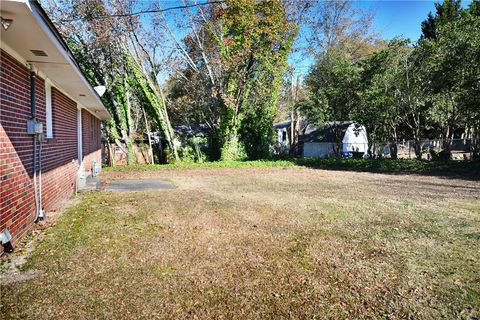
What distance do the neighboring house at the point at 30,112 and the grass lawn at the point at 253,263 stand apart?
584 millimetres

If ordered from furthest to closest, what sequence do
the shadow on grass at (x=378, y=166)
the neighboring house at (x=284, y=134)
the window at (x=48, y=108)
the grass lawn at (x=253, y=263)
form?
the neighboring house at (x=284, y=134), the shadow on grass at (x=378, y=166), the window at (x=48, y=108), the grass lawn at (x=253, y=263)

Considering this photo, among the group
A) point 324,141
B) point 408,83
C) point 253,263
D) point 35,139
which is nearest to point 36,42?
point 35,139

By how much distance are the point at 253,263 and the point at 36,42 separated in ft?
12.5

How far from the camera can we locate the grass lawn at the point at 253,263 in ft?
8.92

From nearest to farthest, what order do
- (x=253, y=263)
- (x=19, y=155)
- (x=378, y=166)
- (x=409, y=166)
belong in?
(x=253, y=263) < (x=19, y=155) < (x=409, y=166) < (x=378, y=166)

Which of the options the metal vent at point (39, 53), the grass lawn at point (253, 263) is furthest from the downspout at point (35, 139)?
the metal vent at point (39, 53)

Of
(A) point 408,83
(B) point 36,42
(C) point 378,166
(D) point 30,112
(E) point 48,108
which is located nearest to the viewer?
(B) point 36,42

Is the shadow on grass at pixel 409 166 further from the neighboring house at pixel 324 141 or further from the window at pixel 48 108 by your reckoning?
the window at pixel 48 108

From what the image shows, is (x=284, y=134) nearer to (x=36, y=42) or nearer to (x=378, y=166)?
(x=378, y=166)

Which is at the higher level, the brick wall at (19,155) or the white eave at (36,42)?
the white eave at (36,42)

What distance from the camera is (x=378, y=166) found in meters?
16.1

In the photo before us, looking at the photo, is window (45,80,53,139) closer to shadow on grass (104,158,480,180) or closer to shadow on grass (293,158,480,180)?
shadow on grass (104,158,480,180)

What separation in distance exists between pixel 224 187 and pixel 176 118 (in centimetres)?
1824

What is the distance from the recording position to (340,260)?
3811 millimetres
